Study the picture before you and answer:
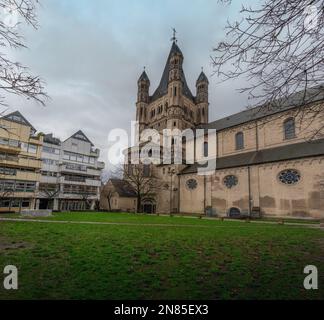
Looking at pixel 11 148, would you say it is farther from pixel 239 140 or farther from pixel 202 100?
pixel 202 100

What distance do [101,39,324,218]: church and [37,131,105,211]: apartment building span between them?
4.50 metres

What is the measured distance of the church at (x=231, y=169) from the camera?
2414 centimetres

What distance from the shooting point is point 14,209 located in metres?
32.8

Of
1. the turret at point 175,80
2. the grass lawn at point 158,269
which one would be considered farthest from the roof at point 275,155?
the grass lawn at point 158,269

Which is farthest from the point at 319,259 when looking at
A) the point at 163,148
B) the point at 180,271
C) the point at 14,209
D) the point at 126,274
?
the point at 163,148

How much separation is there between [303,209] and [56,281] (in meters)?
25.3

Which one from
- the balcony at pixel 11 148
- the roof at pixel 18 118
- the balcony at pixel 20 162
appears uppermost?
the roof at pixel 18 118

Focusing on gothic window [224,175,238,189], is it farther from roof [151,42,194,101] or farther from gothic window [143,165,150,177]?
roof [151,42,194,101]

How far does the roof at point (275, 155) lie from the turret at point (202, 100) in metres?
20.9

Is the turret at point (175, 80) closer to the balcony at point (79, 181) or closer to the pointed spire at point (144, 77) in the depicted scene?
the pointed spire at point (144, 77)

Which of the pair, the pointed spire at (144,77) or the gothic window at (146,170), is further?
the pointed spire at (144,77)

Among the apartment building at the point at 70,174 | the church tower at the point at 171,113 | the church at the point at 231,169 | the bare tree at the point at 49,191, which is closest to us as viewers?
the church at the point at 231,169

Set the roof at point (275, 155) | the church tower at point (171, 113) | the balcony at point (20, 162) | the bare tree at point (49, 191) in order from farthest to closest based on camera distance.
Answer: the church tower at point (171, 113), the bare tree at point (49, 191), the balcony at point (20, 162), the roof at point (275, 155)
